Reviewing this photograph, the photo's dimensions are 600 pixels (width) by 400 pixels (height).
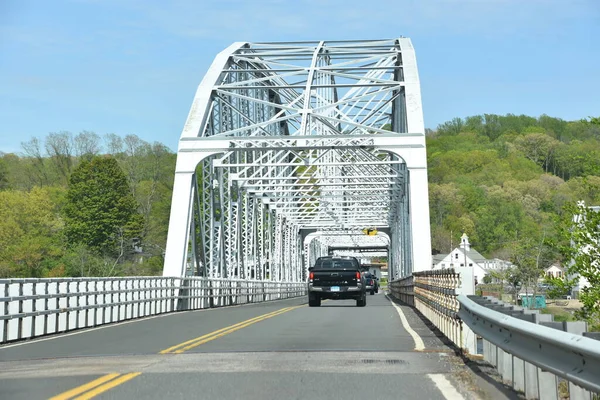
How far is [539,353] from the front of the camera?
7.45 m

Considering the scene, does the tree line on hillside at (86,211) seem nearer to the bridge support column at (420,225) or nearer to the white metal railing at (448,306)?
the bridge support column at (420,225)

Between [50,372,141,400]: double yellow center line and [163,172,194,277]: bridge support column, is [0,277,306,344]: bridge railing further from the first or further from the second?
[50,372,141,400]: double yellow center line

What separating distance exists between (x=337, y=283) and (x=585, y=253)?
14.7m

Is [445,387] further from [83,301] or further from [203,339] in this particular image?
[83,301]

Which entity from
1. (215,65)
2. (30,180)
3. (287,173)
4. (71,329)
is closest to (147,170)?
(30,180)

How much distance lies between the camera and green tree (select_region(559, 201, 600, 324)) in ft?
61.1

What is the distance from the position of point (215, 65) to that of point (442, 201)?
351 ft

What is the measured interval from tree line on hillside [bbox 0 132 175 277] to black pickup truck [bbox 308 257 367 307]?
142 ft

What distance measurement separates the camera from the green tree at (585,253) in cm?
1862

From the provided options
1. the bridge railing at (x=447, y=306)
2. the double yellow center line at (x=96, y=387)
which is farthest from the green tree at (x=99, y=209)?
the double yellow center line at (x=96, y=387)

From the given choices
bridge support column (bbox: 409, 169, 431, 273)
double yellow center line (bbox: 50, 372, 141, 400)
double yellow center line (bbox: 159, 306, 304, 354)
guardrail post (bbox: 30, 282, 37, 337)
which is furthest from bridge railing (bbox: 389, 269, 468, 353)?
bridge support column (bbox: 409, 169, 431, 273)

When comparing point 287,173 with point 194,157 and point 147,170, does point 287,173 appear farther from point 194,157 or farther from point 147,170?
point 147,170

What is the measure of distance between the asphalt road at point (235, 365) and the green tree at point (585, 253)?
11.0ft

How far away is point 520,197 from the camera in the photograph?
456 ft
